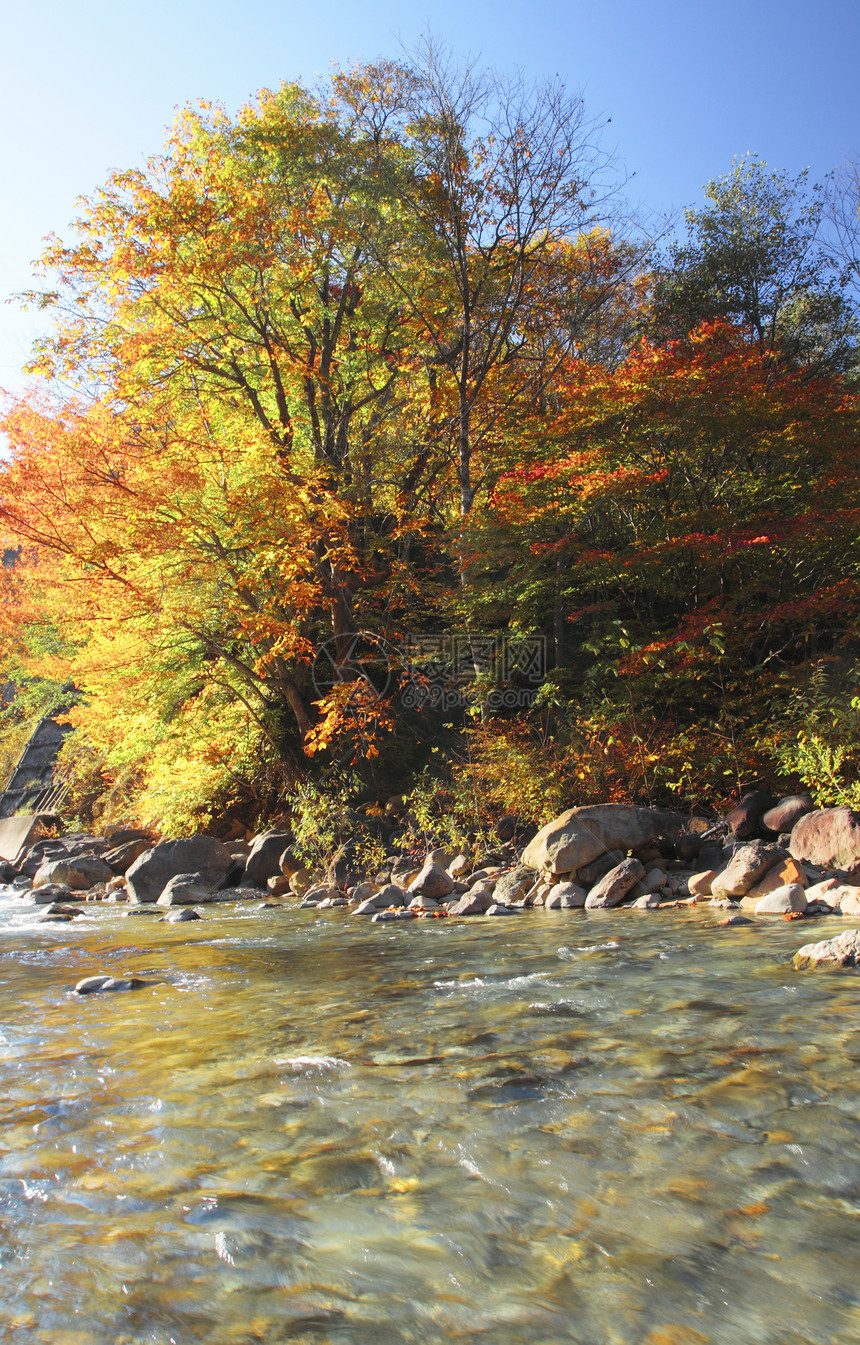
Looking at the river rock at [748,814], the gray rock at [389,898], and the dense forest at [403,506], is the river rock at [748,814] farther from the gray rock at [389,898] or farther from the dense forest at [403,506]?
the gray rock at [389,898]

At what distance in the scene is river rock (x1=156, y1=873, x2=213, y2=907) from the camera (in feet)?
32.4

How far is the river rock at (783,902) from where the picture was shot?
19.2 feet

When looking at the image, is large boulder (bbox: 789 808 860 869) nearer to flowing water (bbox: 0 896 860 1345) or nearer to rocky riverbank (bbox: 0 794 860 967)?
rocky riverbank (bbox: 0 794 860 967)

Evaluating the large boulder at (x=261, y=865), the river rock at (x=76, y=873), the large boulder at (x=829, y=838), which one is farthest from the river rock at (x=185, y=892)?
the large boulder at (x=829, y=838)

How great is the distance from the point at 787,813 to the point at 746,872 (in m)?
1.39

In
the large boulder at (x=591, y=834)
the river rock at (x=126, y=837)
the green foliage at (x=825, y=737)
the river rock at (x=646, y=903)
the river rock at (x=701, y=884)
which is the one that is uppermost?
the green foliage at (x=825, y=737)

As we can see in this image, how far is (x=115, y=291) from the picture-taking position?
10.4m

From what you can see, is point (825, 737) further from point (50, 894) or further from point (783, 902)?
point (50, 894)

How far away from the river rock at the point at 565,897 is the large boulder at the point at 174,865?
16.9 ft

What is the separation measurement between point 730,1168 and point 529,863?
5776mm

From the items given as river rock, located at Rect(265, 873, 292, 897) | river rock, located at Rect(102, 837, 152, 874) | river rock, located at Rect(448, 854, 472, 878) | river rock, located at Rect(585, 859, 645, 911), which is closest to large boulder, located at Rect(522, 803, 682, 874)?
river rock, located at Rect(585, 859, 645, 911)

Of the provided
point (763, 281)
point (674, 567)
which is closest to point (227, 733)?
point (674, 567)

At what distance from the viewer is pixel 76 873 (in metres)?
11.8

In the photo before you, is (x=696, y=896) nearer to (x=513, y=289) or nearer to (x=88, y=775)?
(x=513, y=289)
